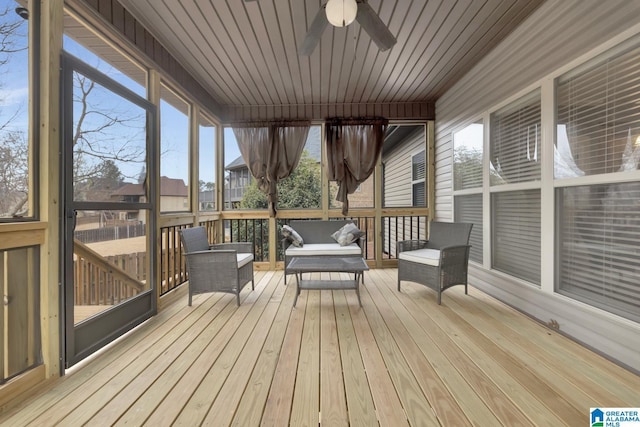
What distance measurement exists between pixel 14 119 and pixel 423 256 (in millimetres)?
3614

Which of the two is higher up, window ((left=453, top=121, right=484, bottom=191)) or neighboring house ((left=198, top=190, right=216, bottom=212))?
window ((left=453, top=121, right=484, bottom=191))

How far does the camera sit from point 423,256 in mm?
3188

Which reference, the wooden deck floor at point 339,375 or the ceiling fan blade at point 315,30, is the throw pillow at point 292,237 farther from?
the ceiling fan blade at point 315,30

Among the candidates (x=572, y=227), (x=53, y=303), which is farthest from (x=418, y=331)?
(x=53, y=303)

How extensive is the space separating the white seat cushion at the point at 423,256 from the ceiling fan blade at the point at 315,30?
8.18ft

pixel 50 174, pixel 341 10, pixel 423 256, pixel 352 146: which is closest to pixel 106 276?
pixel 50 174

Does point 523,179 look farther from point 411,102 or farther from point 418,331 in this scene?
point 411,102

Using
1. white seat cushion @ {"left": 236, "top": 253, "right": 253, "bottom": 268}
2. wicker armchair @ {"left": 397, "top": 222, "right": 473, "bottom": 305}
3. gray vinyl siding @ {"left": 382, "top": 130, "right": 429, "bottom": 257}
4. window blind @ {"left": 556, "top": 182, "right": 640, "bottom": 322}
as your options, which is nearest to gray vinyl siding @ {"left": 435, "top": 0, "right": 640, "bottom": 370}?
window blind @ {"left": 556, "top": 182, "right": 640, "bottom": 322}

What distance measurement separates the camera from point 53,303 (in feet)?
5.67

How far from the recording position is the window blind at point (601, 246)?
178 cm

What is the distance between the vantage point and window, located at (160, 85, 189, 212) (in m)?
3.03

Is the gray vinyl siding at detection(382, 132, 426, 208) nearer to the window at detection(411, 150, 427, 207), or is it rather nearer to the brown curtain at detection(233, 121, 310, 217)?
the window at detection(411, 150, 427, 207)

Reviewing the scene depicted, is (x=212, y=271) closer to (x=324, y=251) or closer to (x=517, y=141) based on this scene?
(x=324, y=251)

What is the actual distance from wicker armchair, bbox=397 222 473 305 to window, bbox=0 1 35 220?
340cm
